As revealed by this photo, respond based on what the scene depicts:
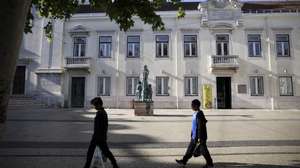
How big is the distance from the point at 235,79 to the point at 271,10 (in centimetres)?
783

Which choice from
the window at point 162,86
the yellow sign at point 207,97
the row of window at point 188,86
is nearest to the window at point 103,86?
the row of window at point 188,86

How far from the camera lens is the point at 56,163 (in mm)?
5918

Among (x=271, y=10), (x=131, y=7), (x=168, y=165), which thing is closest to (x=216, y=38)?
(x=271, y=10)

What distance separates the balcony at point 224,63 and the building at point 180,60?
0.29ft

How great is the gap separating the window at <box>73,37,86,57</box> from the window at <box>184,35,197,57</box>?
9.81 meters

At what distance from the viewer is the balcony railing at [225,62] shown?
25.7 metres

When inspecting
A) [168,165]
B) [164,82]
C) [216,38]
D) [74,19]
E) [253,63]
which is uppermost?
[74,19]

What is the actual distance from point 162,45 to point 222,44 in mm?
5612

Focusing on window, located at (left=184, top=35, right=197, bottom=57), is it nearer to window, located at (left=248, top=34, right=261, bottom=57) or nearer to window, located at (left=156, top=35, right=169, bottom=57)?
window, located at (left=156, top=35, right=169, bottom=57)

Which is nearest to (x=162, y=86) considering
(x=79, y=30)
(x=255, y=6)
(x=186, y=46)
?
(x=186, y=46)

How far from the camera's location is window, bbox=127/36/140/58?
1078 inches

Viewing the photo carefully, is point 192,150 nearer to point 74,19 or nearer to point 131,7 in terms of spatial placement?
point 131,7

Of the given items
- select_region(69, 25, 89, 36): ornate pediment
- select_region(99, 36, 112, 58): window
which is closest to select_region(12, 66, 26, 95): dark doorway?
select_region(69, 25, 89, 36): ornate pediment

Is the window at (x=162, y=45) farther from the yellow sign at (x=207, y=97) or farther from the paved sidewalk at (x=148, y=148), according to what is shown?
the paved sidewalk at (x=148, y=148)
